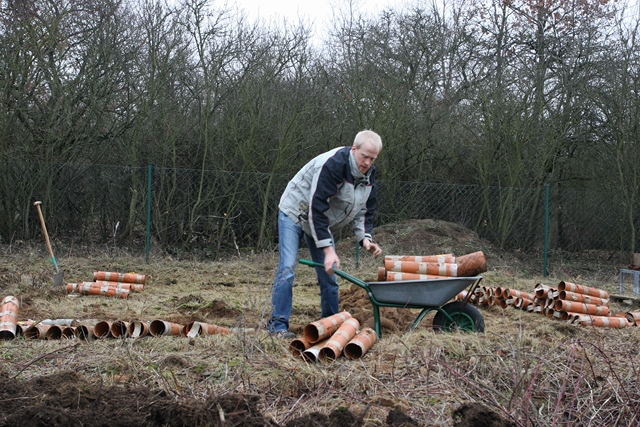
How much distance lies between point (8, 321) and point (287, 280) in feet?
6.35

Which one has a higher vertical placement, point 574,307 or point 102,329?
point 102,329

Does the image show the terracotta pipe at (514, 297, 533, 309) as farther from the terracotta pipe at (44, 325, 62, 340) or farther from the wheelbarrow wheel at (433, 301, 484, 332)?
the terracotta pipe at (44, 325, 62, 340)

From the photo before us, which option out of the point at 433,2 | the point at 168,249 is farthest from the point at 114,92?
the point at 433,2

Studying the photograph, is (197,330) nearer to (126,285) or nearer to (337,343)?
(337,343)

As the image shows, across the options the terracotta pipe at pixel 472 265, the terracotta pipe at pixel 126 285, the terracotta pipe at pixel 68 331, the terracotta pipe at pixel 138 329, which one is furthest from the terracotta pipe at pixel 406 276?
the terracotta pipe at pixel 126 285

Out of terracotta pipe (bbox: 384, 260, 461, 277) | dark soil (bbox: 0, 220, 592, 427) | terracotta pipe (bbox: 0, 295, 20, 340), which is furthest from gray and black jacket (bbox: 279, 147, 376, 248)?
terracotta pipe (bbox: 0, 295, 20, 340)

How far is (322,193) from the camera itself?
4402 millimetres

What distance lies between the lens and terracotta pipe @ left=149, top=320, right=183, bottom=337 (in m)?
4.32

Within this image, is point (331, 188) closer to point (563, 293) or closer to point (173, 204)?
point (563, 293)

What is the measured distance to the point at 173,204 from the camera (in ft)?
34.7

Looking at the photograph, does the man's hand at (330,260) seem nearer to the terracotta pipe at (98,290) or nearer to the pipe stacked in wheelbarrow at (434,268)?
the pipe stacked in wheelbarrow at (434,268)

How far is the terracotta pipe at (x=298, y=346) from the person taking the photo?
12.6 ft

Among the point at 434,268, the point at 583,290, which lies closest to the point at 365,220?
the point at 434,268

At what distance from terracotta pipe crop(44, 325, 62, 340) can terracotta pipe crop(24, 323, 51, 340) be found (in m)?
0.02
